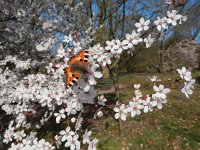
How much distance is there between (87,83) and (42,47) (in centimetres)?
527

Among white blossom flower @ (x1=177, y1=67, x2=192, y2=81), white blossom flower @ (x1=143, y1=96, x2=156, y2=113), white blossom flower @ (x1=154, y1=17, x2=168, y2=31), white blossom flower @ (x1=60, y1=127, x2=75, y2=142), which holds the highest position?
white blossom flower @ (x1=154, y1=17, x2=168, y2=31)

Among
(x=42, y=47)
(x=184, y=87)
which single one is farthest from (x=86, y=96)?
(x=42, y=47)

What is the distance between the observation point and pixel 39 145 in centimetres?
388

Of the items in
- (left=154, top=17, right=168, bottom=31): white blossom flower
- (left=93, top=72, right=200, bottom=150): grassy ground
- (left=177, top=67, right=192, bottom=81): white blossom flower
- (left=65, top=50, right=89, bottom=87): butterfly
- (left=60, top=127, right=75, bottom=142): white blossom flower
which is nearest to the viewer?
(left=65, top=50, right=89, bottom=87): butterfly

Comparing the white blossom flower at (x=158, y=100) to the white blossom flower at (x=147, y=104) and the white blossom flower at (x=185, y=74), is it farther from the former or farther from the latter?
the white blossom flower at (x=185, y=74)

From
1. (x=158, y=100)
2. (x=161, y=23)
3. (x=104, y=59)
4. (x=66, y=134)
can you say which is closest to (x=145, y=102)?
(x=158, y=100)

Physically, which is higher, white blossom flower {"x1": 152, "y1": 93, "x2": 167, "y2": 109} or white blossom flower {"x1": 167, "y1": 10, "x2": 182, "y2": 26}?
white blossom flower {"x1": 167, "y1": 10, "x2": 182, "y2": 26}

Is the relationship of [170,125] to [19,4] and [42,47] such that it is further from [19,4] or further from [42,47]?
[19,4]

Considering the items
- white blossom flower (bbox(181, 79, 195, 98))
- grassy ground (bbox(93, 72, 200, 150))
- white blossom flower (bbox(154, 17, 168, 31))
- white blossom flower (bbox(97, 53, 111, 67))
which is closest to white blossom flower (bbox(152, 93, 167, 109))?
white blossom flower (bbox(181, 79, 195, 98))

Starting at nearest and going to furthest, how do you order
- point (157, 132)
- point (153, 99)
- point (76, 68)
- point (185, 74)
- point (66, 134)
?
1. point (76, 68)
2. point (185, 74)
3. point (153, 99)
4. point (66, 134)
5. point (157, 132)

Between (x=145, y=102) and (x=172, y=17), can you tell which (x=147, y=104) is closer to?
(x=145, y=102)

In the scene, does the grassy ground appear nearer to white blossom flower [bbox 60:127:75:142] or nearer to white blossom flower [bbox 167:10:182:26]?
white blossom flower [bbox 60:127:75:142]

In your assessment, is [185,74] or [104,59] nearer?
[185,74]

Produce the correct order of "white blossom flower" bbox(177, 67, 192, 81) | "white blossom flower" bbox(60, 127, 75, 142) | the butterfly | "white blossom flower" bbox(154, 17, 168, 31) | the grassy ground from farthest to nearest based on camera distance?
the grassy ground < "white blossom flower" bbox(60, 127, 75, 142) < "white blossom flower" bbox(154, 17, 168, 31) < "white blossom flower" bbox(177, 67, 192, 81) < the butterfly
